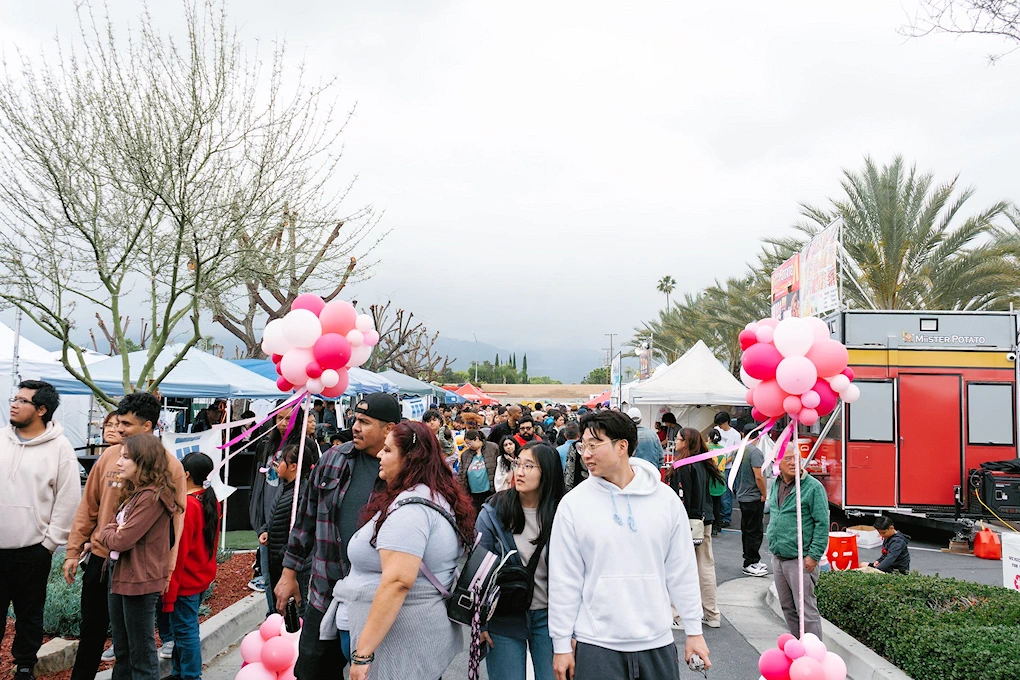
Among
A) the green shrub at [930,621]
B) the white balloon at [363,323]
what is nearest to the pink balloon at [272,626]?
the white balloon at [363,323]

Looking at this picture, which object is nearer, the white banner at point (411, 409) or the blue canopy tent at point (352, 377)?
the blue canopy tent at point (352, 377)

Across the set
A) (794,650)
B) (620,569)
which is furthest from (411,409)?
(620,569)

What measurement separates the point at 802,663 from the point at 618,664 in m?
1.52

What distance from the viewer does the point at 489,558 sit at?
3738mm

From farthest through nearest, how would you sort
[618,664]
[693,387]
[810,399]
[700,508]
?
[693,387] → [700,508] → [810,399] → [618,664]

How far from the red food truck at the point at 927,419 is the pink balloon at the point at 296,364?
32.2ft

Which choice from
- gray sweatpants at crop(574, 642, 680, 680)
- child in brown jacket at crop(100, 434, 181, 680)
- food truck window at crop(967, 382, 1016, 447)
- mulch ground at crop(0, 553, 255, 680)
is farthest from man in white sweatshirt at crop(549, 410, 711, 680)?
food truck window at crop(967, 382, 1016, 447)

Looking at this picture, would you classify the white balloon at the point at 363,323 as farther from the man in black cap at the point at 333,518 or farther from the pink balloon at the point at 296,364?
the man in black cap at the point at 333,518

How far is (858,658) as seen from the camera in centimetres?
620

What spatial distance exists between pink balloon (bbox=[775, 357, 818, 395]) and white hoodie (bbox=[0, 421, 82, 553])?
4430 millimetres

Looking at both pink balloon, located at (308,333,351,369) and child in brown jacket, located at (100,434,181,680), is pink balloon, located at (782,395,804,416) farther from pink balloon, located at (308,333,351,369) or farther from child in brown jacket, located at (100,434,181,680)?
child in brown jacket, located at (100,434,181,680)

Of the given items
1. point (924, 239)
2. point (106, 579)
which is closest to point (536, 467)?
point (106, 579)

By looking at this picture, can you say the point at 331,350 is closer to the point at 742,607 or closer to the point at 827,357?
the point at 827,357

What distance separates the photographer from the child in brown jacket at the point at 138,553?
468 cm
